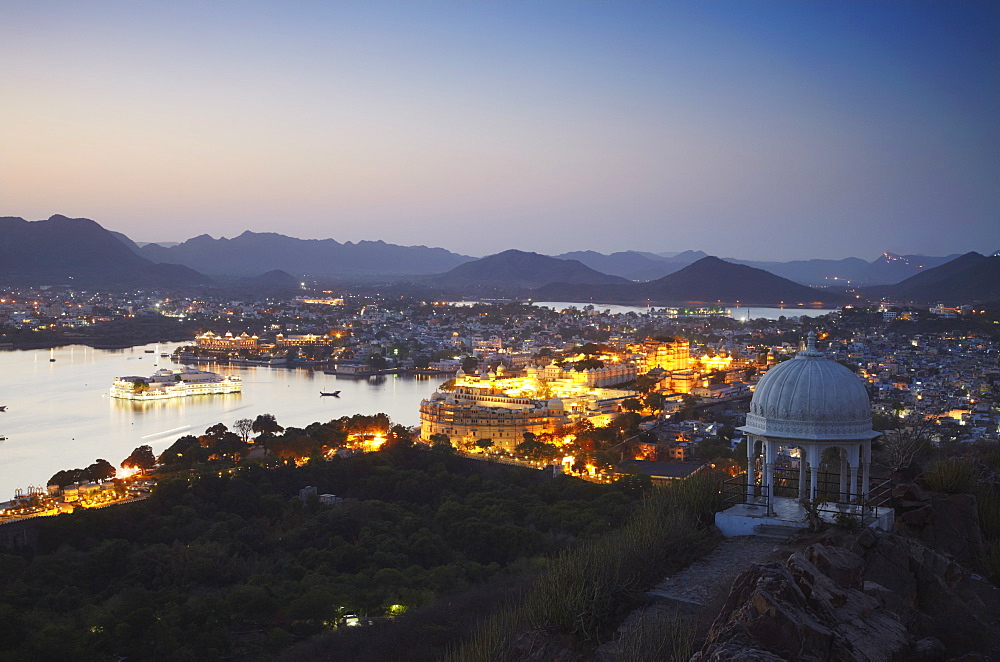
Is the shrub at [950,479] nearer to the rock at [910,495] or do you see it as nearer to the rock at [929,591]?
the rock at [910,495]

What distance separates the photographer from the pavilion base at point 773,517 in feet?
11.6

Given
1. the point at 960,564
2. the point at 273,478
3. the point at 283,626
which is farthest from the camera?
the point at 273,478

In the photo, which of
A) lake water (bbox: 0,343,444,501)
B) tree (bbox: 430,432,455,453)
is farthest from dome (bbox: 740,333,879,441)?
lake water (bbox: 0,343,444,501)

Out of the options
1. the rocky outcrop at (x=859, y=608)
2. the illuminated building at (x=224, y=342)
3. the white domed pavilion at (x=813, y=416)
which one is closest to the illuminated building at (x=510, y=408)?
the white domed pavilion at (x=813, y=416)

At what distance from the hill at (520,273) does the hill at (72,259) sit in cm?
2596

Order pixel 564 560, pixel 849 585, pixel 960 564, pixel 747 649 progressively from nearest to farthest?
pixel 747 649
pixel 849 585
pixel 564 560
pixel 960 564

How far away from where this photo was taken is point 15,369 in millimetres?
28031

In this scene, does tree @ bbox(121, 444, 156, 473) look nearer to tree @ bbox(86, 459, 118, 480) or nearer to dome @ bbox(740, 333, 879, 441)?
tree @ bbox(86, 459, 118, 480)

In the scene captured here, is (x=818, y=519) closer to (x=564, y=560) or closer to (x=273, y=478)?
(x=564, y=560)

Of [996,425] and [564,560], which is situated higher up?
[564,560]

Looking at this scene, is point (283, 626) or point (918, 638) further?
point (283, 626)

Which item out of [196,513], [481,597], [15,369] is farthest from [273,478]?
[15,369]

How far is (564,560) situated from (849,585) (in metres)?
0.84

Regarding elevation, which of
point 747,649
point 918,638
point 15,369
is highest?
point 747,649
